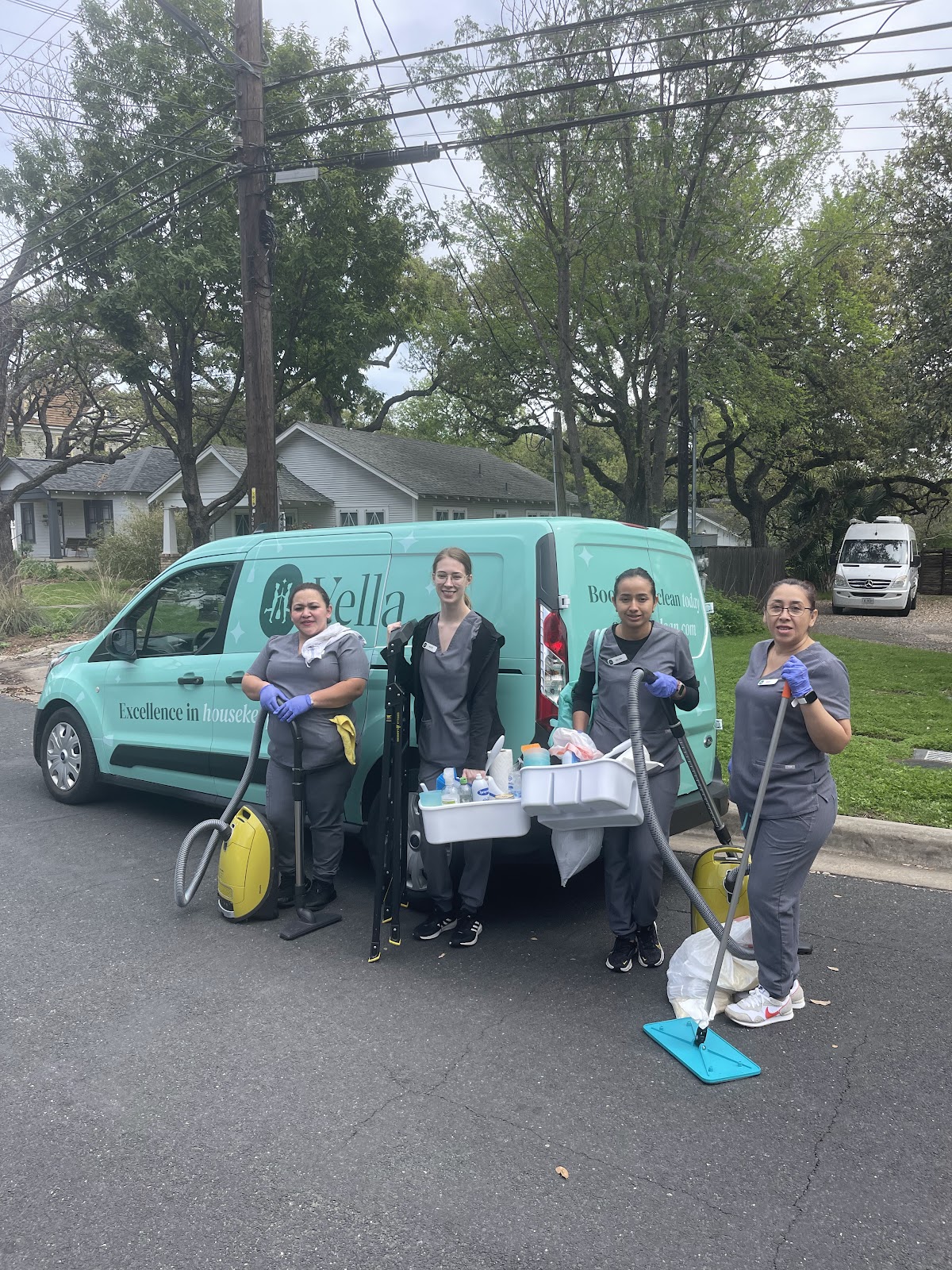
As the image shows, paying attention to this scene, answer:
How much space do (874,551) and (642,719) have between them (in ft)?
76.7

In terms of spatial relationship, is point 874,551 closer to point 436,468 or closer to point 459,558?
point 436,468

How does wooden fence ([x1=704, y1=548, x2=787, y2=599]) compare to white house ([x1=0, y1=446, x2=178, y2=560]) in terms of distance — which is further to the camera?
white house ([x1=0, y1=446, x2=178, y2=560])

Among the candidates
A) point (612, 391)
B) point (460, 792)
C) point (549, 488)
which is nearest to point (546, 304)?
point (612, 391)

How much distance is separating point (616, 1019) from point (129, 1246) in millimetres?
1950

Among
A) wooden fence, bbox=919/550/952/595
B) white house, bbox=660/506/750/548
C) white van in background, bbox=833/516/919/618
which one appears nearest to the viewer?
white van in background, bbox=833/516/919/618

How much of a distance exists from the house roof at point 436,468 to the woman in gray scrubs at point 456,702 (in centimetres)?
2164

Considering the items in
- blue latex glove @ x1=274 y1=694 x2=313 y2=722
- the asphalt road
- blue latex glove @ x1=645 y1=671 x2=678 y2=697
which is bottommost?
the asphalt road

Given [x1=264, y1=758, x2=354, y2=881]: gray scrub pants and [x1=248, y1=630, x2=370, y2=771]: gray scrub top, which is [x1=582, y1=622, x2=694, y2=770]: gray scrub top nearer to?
[x1=248, y1=630, x2=370, y2=771]: gray scrub top

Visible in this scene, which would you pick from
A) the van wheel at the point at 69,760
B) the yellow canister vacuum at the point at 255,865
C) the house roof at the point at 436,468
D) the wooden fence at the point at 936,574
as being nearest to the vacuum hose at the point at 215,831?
the yellow canister vacuum at the point at 255,865

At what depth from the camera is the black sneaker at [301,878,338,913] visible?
4821mm

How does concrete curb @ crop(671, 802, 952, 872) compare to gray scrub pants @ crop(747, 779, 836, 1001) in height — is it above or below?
below

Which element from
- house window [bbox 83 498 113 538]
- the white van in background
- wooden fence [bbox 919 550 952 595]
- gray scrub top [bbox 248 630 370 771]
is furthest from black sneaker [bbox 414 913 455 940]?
house window [bbox 83 498 113 538]

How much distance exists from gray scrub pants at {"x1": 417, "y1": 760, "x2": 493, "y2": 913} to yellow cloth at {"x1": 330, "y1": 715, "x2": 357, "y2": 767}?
1.35 feet

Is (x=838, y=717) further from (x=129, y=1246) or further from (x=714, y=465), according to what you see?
(x=714, y=465)
